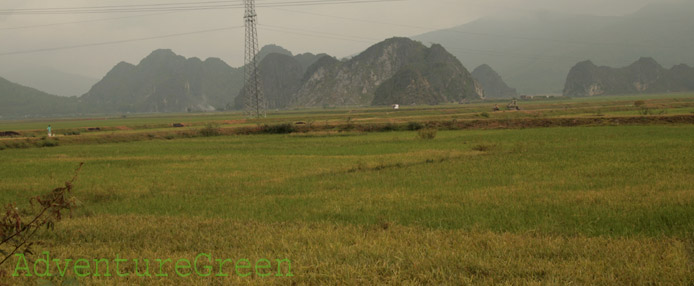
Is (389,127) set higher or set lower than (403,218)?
higher

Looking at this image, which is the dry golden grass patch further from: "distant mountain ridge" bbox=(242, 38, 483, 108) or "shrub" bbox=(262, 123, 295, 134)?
"distant mountain ridge" bbox=(242, 38, 483, 108)

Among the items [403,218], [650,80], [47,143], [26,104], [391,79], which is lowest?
[47,143]

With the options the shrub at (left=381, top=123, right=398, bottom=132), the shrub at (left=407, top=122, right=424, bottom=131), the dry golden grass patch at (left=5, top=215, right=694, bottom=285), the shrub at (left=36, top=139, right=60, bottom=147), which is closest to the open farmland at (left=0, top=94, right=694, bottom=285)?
the dry golden grass patch at (left=5, top=215, right=694, bottom=285)

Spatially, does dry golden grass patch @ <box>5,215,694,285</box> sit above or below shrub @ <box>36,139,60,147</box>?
above

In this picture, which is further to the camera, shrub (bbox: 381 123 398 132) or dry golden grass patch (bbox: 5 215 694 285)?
shrub (bbox: 381 123 398 132)

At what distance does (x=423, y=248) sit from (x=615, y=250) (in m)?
2.23

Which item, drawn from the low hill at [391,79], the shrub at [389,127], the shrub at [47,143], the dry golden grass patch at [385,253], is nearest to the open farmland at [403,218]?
the dry golden grass patch at [385,253]

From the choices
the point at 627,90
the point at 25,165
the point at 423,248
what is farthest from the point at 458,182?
the point at 627,90

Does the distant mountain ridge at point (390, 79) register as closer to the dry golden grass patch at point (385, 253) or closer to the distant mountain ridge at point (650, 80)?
the distant mountain ridge at point (650, 80)

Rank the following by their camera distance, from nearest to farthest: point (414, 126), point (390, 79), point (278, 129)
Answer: point (414, 126) → point (278, 129) → point (390, 79)

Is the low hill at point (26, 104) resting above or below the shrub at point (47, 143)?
above

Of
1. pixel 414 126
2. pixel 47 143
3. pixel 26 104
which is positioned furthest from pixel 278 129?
pixel 26 104

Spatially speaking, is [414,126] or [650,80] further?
[650,80]

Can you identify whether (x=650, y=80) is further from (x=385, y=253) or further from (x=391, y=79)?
(x=385, y=253)
